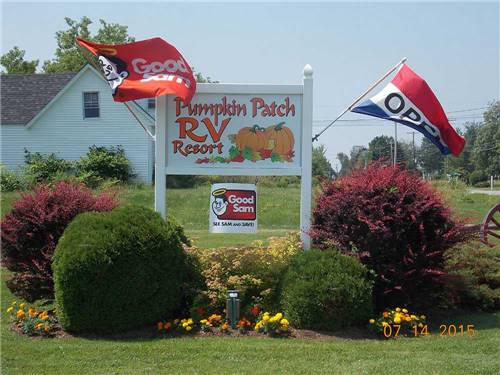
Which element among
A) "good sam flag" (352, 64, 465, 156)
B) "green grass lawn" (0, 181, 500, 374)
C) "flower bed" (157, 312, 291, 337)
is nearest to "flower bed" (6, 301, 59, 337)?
"green grass lawn" (0, 181, 500, 374)

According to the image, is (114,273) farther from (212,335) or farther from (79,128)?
(79,128)

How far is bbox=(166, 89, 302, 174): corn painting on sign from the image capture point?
354 inches

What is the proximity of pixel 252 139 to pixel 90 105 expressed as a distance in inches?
1004

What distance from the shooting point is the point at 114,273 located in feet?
23.5

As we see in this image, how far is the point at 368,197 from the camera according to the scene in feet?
26.4

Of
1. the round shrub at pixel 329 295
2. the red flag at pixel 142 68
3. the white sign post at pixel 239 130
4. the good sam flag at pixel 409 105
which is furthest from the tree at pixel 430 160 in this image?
the round shrub at pixel 329 295

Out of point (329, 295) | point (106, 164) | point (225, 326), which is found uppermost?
point (106, 164)

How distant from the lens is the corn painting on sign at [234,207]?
8742 mm

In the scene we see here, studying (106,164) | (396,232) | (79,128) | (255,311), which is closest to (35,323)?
(255,311)

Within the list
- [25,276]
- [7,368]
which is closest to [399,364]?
[7,368]

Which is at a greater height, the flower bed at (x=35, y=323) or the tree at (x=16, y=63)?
the tree at (x=16, y=63)

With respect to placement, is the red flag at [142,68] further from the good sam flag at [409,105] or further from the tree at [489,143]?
the tree at [489,143]

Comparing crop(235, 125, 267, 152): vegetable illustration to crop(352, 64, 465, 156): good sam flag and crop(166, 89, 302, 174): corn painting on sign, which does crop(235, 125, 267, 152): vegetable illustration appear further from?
crop(352, 64, 465, 156): good sam flag
